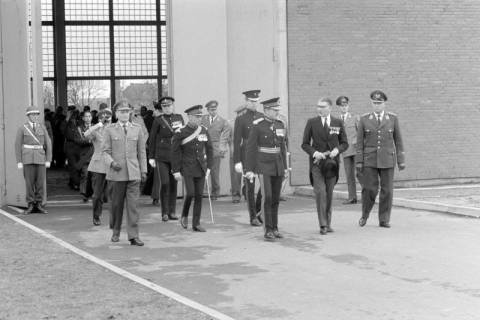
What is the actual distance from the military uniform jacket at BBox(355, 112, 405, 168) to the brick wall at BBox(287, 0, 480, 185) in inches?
197

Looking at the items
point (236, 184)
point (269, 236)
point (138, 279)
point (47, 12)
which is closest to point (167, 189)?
point (269, 236)

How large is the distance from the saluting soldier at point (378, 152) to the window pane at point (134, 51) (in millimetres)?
15539

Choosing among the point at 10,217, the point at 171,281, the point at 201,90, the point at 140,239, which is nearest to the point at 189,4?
the point at 201,90

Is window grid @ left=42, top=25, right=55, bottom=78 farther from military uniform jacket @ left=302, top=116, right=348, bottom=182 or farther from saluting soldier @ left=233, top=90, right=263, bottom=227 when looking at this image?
military uniform jacket @ left=302, top=116, right=348, bottom=182

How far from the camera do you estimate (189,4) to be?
17797mm

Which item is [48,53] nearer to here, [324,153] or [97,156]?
[97,156]

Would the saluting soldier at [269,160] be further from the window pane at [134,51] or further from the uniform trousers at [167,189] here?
the window pane at [134,51]

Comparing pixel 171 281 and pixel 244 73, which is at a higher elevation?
pixel 244 73

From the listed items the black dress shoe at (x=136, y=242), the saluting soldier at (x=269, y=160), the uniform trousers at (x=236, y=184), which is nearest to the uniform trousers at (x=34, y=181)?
the uniform trousers at (x=236, y=184)

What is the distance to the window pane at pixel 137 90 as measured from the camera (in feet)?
92.1

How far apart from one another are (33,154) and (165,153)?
244cm

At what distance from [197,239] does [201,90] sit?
610 cm

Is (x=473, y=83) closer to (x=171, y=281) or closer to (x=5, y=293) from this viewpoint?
(x=171, y=281)

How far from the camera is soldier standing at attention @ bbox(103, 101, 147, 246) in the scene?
11.9 metres
